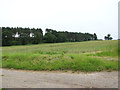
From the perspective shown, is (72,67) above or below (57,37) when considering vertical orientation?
below

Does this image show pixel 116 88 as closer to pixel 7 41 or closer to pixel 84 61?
pixel 84 61

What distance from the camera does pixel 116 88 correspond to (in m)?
4.62

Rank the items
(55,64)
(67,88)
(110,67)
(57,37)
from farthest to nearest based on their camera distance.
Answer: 1. (57,37)
2. (55,64)
3. (110,67)
4. (67,88)

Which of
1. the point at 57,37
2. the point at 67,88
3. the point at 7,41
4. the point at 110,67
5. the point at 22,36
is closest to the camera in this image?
the point at 67,88

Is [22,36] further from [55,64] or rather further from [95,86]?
[95,86]

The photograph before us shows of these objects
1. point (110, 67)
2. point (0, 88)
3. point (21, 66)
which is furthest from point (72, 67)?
point (0, 88)

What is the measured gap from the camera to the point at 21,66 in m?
8.86

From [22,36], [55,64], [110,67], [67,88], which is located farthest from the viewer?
[22,36]

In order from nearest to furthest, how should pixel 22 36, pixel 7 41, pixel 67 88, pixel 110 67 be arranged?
1. pixel 67 88
2. pixel 110 67
3. pixel 7 41
4. pixel 22 36

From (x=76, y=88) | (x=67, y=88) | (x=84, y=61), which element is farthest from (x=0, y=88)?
(x=84, y=61)

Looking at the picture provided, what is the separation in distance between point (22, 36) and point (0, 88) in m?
57.2

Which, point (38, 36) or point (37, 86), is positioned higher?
point (38, 36)

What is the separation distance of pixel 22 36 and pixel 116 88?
193ft

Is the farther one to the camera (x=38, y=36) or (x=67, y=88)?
(x=38, y=36)
